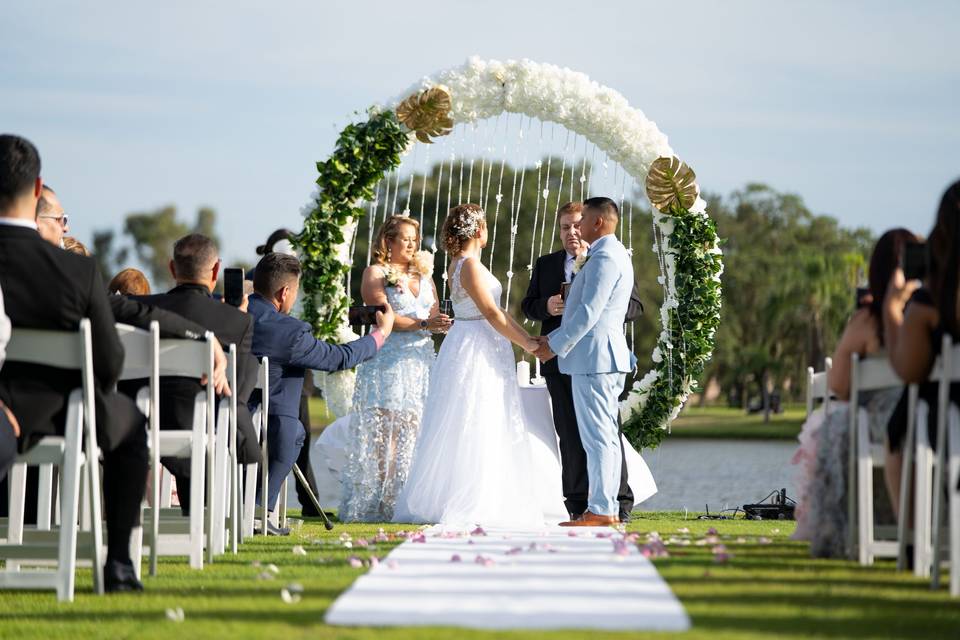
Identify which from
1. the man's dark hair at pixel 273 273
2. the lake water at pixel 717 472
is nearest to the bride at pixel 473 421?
the man's dark hair at pixel 273 273

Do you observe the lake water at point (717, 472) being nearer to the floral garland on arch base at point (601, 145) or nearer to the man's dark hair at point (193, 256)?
the floral garland on arch base at point (601, 145)

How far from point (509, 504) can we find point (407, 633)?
5123 mm

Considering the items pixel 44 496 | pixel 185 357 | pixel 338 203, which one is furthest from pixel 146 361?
pixel 338 203

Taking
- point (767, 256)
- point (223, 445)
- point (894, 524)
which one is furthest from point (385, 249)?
point (767, 256)

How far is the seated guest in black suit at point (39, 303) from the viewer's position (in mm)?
5051

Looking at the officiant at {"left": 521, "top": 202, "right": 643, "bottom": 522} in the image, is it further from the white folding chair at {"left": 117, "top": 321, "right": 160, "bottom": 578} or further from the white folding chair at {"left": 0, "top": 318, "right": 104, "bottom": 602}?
the white folding chair at {"left": 0, "top": 318, "right": 104, "bottom": 602}

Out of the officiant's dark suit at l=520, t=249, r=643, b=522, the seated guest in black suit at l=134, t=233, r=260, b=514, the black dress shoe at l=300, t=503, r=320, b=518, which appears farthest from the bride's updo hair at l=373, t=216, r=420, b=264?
the seated guest in black suit at l=134, t=233, r=260, b=514

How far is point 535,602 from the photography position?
460 cm

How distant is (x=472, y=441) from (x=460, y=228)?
1.44 metres

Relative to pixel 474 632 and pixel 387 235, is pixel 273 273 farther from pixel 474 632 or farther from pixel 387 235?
pixel 474 632

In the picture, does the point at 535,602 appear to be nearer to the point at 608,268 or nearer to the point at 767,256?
the point at 608,268

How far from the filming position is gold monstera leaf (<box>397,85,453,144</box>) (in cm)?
1130

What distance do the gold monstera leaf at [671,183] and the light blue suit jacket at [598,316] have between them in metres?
2.58

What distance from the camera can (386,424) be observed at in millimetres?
9805
